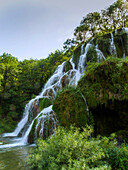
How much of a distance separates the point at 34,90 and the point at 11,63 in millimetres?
6007

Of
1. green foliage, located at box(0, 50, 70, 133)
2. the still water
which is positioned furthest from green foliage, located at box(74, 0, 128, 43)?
the still water

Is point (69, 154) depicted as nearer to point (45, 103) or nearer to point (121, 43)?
point (45, 103)

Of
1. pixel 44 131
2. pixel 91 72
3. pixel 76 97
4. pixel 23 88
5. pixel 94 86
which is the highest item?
pixel 23 88

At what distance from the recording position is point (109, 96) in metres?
7.16

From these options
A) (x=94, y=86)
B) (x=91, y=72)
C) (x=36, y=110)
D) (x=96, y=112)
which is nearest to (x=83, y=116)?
(x=96, y=112)

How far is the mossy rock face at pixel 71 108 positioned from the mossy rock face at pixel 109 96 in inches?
18.9

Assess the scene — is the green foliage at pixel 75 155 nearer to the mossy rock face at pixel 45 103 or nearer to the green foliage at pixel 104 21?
the mossy rock face at pixel 45 103

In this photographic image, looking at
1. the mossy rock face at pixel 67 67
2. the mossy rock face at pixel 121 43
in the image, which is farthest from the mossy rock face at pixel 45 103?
the mossy rock face at pixel 121 43

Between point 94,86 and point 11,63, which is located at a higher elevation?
point 11,63

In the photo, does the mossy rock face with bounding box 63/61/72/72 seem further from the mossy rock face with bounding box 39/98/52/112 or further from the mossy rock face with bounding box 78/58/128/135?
the mossy rock face with bounding box 78/58/128/135

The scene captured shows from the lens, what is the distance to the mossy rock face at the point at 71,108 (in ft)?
23.4

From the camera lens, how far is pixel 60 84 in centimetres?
1488

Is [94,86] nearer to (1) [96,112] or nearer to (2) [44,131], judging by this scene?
(1) [96,112]

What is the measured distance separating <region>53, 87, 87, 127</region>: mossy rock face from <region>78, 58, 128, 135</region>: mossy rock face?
18.9 inches
